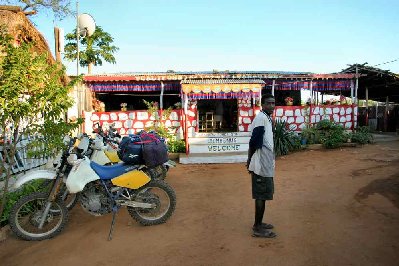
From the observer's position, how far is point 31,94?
3.77m

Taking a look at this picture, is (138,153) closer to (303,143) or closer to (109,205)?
(109,205)

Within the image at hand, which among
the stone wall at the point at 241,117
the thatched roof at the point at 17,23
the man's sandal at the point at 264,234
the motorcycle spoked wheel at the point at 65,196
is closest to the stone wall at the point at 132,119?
the stone wall at the point at 241,117

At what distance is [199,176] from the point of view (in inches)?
296

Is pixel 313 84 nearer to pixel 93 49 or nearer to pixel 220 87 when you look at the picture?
pixel 220 87

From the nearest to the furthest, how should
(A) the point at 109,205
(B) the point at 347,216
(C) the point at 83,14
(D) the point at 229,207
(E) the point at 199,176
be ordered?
1. (A) the point at 109,205
2. (B) the point at 347,216
3. (D) the point at 229,207
4. (E) the point at 199,176
5. (C) the point at 83,14

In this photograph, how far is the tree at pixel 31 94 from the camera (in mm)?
3509

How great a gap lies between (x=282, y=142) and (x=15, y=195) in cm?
760

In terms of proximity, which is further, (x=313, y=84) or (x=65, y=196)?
(x=313, y=84)

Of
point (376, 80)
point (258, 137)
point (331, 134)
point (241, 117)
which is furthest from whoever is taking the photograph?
point (376, 80)

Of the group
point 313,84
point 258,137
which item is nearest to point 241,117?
point 313,84

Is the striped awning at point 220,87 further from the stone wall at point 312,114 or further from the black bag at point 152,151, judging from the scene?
the black bag at point 152,151

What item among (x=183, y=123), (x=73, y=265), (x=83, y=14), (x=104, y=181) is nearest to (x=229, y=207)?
(x=104, y=181)

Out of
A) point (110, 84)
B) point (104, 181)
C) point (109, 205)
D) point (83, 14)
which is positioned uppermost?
point (83, 14)

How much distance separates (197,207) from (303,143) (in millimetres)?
6785
